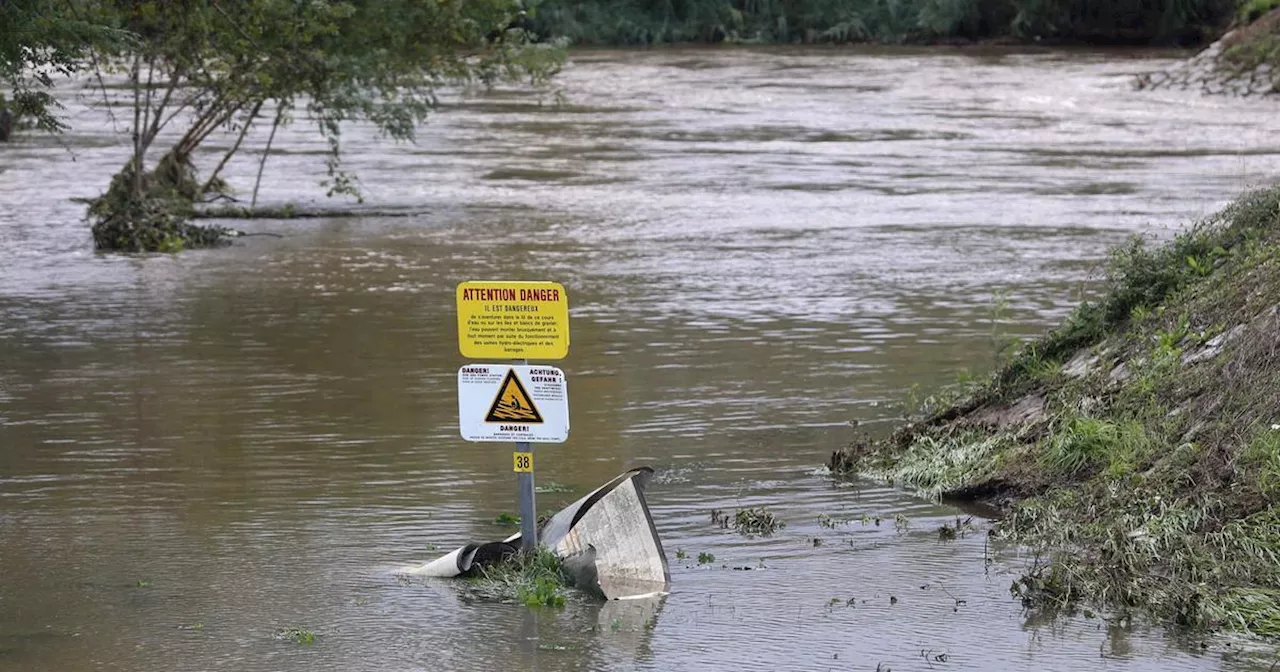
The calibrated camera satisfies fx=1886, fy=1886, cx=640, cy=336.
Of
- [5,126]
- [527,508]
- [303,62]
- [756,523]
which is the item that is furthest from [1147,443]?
[5,126]

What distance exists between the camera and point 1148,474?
308 inches

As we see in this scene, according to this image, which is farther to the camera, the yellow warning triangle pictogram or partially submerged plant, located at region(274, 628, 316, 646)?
the yellow warning triangle pictogram

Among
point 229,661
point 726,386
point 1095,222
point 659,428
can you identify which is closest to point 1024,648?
point 229,661

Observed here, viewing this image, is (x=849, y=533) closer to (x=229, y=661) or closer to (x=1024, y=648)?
(x=1024, y=648)

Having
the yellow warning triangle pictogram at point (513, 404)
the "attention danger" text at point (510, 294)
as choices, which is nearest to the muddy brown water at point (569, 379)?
the yellow warning triangle pictogram at point (513, 404)

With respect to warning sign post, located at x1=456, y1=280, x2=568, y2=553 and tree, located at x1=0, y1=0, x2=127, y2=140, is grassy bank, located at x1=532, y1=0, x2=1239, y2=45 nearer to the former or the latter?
tree, located at x1=0, y1=0, x2=127, y2=140

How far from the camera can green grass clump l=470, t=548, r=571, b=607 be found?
6941 mm

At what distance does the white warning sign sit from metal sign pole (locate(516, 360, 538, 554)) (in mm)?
92

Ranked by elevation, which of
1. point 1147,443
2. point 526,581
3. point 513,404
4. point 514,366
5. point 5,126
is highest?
point 514,366

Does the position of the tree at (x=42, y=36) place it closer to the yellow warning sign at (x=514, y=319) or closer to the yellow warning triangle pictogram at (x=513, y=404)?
the yellow warning sign at (x=514, y=319)

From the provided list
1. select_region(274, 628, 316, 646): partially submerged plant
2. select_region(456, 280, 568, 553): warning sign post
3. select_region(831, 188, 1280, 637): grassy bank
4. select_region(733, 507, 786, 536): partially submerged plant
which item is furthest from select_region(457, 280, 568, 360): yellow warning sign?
select_region(831, 188, 1280, 637): grassy bank

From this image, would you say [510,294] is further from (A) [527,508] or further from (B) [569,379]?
(B) [569,379]

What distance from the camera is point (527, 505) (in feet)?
23.5

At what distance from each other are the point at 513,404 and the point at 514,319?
0.33 meters
